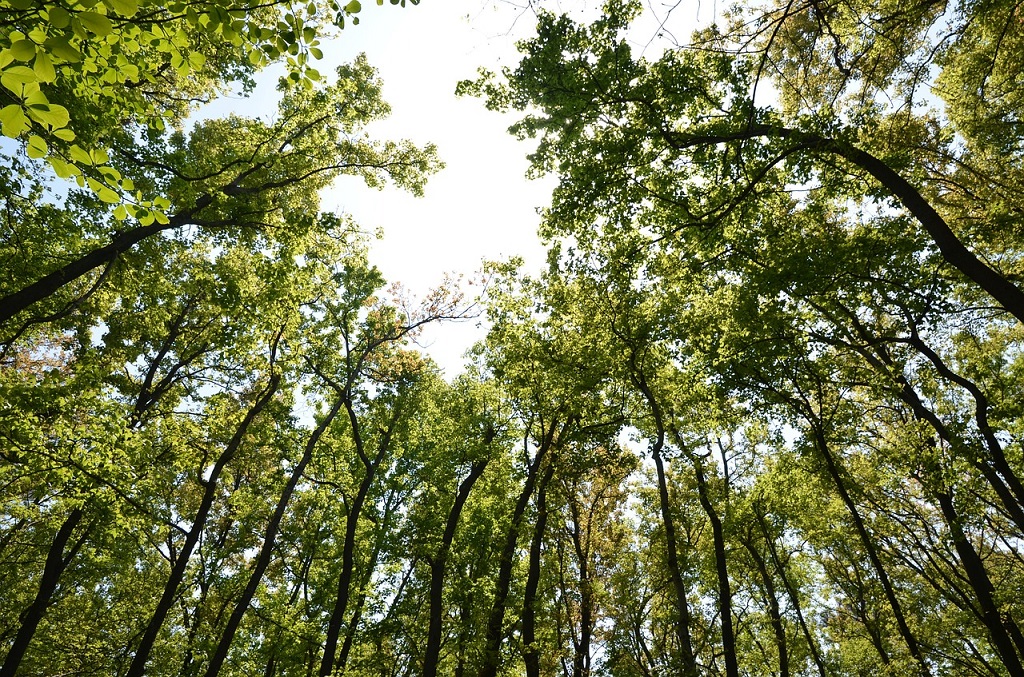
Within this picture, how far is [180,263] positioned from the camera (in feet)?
53.4

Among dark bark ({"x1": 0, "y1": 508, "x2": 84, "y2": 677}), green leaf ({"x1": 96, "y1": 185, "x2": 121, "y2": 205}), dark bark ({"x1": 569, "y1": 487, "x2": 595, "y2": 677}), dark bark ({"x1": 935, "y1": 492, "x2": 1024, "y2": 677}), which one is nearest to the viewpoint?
green leaf ({"x1": 96, "y1": 185, "x2": 121, "y2": 205})

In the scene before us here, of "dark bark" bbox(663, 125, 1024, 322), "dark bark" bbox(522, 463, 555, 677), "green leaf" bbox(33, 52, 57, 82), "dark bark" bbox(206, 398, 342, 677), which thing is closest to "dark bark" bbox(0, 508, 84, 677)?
"dark bark" bbox(206, 398, 342, 677)

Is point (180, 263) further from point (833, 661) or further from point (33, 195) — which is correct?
point (833, 661)

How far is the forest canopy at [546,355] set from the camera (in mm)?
7750

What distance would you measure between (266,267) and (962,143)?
1715cm

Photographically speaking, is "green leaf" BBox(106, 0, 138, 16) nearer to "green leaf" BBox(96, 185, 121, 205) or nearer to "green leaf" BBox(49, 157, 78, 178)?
"green leaf" BBox(49, 157, 78, 178)

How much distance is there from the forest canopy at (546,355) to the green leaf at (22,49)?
0.10m

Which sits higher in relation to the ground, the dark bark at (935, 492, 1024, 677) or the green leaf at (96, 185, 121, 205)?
the dark bark at (935, 492, 1024, 677)

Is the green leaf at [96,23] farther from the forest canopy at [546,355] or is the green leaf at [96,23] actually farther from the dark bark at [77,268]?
the dark bark at [77,268]

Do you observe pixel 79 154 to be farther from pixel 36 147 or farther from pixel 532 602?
pixel 532 602

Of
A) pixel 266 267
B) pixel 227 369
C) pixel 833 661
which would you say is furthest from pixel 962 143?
pixel 833 661

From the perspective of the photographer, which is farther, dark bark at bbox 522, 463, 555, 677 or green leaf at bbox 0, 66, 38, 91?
dark bark at bbox 522, 463, 555, 677

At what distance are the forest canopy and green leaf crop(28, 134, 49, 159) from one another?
85 millimetres

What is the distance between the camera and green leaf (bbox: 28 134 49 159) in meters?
1.95
